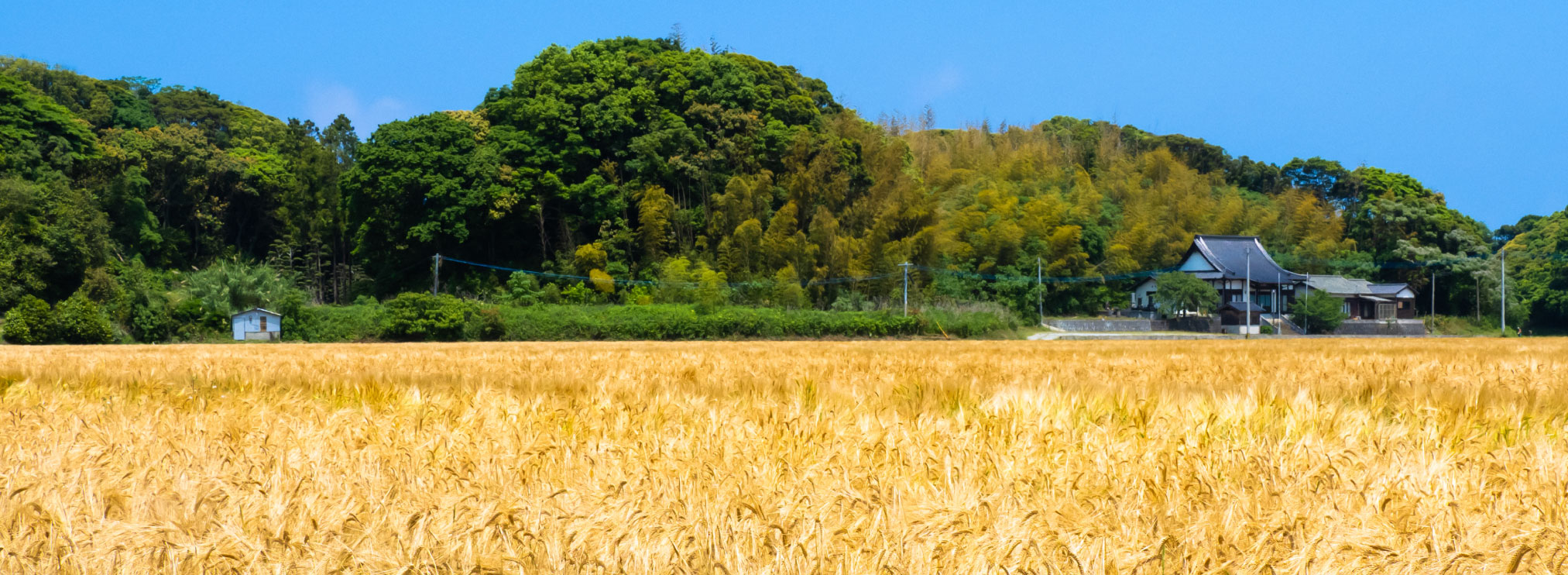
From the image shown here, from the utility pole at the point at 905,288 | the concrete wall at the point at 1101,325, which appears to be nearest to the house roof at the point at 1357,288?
the concrete wall at the point at 1101,325

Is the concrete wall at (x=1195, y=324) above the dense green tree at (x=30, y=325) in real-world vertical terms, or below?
below

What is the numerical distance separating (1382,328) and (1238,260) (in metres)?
8.71

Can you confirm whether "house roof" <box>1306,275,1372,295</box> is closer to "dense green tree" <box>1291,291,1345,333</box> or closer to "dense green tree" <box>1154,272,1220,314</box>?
"dense green tree" <box>1291,291,1345,333</box>

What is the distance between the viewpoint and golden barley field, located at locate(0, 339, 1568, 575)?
172 centimetres

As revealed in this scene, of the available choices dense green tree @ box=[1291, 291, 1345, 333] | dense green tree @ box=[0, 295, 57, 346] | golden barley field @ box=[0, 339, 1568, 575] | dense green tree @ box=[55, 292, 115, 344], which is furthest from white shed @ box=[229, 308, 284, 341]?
dense green tree @ box=[1291, 291, 1345, 333]

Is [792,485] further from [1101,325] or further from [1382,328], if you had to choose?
[1382,328]

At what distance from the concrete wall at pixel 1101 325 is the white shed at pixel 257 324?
3686 centimetres

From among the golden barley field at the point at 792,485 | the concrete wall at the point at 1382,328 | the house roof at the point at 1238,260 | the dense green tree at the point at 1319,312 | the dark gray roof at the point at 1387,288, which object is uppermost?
the house roof at the point at 1238,260

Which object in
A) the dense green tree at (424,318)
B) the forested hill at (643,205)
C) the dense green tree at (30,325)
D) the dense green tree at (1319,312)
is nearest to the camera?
the dense green tree at (30,325)

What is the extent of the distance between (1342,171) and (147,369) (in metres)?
86.2

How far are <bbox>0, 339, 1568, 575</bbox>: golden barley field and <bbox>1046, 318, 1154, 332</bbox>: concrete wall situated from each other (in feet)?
159

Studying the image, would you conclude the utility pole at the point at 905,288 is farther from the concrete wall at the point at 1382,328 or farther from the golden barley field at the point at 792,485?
the golden barley field at the point at 792,485

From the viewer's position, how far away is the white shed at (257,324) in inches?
1565

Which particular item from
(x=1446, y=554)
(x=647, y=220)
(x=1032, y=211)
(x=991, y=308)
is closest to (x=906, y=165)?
(x=1032, y=211)
